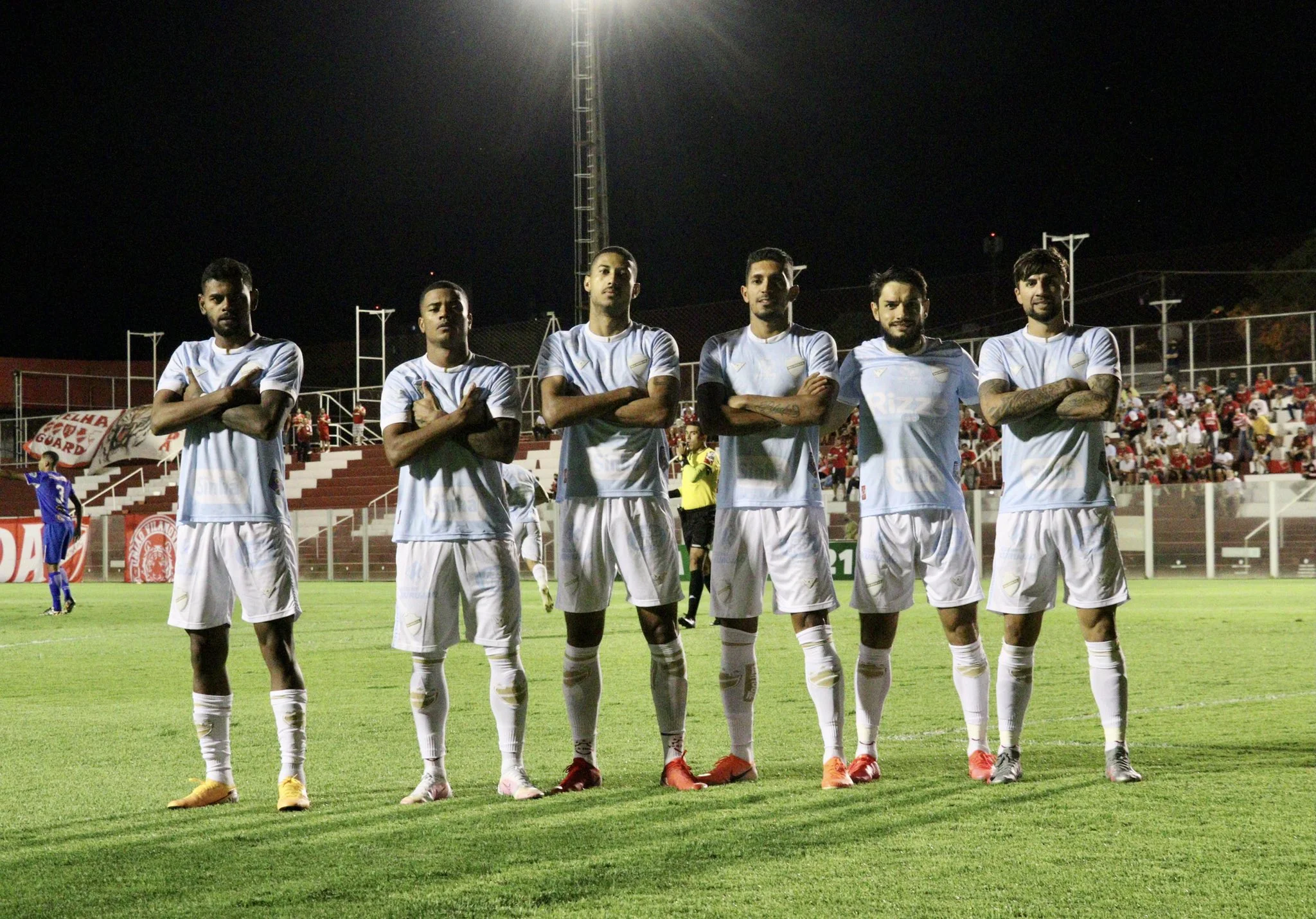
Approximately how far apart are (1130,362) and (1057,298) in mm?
25070

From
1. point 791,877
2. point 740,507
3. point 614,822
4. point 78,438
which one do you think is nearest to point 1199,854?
point 791,877

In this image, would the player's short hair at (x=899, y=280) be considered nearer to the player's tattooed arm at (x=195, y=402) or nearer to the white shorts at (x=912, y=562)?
the white shorts at (x=912, y=562)

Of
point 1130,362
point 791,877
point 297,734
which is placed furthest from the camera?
point 1130,362

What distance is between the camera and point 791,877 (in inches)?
165

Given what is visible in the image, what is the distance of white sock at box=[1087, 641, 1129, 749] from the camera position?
19.1 feet

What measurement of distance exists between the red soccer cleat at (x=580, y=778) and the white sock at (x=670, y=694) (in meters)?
0.29

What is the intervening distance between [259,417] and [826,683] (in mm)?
2450

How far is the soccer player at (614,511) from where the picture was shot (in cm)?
574

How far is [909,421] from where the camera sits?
601 cm

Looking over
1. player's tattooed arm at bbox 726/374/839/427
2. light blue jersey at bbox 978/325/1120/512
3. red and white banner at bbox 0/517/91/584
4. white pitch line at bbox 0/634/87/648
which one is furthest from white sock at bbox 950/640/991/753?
red and white banner at bbox 0/517/91/584

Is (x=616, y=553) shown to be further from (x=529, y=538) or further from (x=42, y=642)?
(x=42, y=642)

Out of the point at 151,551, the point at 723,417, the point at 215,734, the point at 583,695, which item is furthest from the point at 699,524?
the point at 151,551

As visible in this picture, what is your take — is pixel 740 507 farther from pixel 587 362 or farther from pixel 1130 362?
pixel 1130 362

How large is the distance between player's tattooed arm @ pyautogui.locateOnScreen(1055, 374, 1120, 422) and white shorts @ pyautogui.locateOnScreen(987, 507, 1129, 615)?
0.39 meters
